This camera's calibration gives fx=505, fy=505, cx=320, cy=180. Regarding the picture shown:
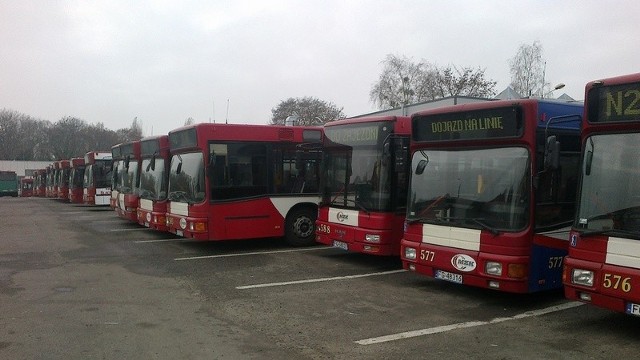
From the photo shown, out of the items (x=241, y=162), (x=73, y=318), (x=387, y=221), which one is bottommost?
(x=73, y=318)

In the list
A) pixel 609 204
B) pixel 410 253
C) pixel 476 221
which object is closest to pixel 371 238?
pixel 410 253

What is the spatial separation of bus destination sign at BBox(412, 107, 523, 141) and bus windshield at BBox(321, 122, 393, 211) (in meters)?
1.13

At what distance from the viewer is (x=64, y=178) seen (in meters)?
35.3

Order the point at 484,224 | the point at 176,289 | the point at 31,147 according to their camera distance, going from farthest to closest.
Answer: the point at 31,147, the point at 176,289, the point at 484,224

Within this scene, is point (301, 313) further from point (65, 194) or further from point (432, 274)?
point (65, 194)

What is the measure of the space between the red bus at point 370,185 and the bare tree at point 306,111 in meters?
46.6

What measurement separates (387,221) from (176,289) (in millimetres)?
3892

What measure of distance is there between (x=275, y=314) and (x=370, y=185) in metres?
3.62

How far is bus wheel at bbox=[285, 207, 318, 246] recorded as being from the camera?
12594mm

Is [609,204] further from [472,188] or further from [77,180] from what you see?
[77,180]

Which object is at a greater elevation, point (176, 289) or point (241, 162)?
point (241, 162)

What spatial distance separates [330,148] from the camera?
10.8m

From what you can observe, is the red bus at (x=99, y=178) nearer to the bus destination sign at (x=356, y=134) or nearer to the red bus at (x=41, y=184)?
the bus destination sign at (x=356, y=134)

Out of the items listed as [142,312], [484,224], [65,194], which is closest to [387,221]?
[484,224]
